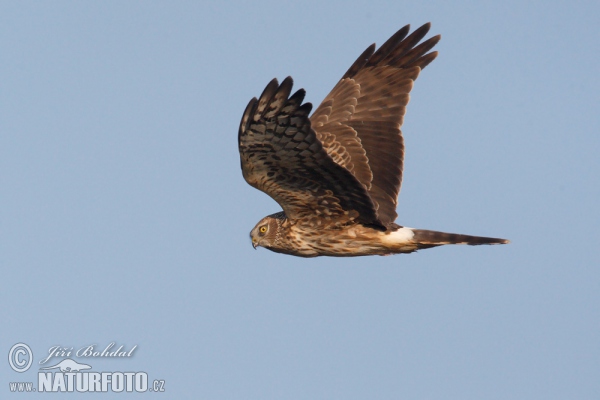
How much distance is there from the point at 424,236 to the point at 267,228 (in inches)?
61.8

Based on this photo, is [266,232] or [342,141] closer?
[266,232]

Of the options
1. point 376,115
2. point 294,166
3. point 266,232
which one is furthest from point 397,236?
point 376,115

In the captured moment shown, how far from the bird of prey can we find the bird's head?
10mm

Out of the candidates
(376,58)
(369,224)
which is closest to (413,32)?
(376,58)

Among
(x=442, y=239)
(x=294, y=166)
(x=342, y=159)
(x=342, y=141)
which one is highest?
(x=342, y=141)

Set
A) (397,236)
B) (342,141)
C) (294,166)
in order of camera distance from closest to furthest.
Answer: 1. (294,166)
2. (397,236)
3. (342,141)

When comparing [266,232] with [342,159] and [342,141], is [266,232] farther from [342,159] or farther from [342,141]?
[342,141]

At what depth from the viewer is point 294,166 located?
308 inches

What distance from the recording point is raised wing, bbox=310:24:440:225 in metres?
9.34

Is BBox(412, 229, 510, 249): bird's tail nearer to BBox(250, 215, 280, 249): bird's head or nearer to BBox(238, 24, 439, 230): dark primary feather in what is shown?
BBox(238, 24, 439, 230): dark primary feather

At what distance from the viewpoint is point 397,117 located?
9789 mm

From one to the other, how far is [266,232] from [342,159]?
118 centimetres

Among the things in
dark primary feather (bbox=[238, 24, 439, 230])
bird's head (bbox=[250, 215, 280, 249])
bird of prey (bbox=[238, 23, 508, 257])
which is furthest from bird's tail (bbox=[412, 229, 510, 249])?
bird's head (bbox=[250, 215, 280, 249])

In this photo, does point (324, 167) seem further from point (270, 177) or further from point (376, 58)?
point (376, 58)
